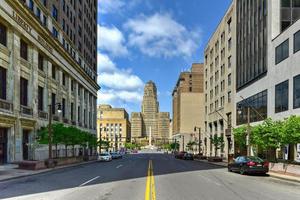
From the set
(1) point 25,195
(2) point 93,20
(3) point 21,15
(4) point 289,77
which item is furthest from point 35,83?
(2) point 93,20

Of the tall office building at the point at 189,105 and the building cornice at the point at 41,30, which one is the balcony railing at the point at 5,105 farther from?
the tall office building at the point at 189,105

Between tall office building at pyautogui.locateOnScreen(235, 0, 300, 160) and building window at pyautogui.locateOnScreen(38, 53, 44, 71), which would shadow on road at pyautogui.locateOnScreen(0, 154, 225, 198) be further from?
building window at pyautogui.locateOnScreen(38, 53, 44, 71)

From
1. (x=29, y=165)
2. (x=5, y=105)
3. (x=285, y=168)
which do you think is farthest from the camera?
(x=5, y=105)

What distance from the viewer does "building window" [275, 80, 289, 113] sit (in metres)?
43.8

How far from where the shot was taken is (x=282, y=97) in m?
45.4

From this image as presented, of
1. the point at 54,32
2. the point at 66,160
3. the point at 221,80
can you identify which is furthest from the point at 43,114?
the point at 221,80

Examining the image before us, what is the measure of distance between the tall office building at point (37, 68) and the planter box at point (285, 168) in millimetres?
24399

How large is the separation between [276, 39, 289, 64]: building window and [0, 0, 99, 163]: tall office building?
27938 millimetres

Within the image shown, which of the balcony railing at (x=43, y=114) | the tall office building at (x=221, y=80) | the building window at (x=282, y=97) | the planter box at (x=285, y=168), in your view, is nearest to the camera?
the planter box at (x=285, y=168)

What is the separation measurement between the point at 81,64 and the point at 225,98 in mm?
28824

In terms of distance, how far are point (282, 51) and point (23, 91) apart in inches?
1160

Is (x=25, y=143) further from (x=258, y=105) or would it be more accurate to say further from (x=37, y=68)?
(x=258, y=105)

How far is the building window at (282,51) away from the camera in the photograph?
43.8 metres

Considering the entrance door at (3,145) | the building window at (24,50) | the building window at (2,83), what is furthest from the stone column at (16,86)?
the building window at (24,50)
